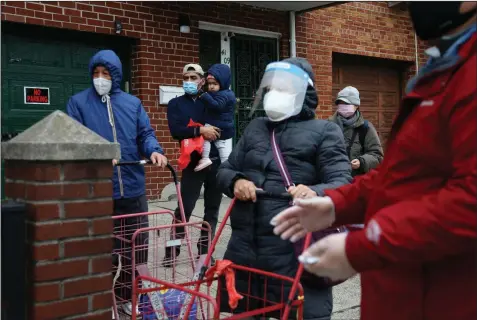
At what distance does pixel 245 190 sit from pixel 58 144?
3.09 feet

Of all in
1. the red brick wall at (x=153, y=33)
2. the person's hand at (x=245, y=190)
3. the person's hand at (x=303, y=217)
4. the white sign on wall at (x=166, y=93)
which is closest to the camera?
the person's hand at (x=303, y=217)

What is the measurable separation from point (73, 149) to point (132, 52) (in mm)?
5620

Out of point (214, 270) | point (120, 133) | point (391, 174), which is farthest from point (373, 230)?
point (120, 133)

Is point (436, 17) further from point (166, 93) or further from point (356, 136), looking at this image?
point (166, 93)

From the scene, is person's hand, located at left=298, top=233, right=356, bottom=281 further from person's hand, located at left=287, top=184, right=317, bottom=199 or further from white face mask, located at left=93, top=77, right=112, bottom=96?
white face mask, located at left=93, top=77, right=112, bottom=96

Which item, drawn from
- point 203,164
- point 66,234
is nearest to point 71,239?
point 66,234

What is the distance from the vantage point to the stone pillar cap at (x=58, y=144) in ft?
7.91

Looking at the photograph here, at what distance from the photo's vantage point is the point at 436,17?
4.91 feet

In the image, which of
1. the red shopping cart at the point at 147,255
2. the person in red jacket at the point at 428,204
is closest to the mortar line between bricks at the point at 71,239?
the red shopping cart at the point at 147,255

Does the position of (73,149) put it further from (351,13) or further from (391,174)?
(351,13)

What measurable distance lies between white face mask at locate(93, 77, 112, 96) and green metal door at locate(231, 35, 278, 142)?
4.77 meters

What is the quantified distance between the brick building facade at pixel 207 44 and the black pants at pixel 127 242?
3514 mm

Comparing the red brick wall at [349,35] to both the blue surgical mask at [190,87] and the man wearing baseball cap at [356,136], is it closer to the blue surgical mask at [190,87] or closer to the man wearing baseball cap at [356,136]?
the man wearing baseball cap at [356,136]

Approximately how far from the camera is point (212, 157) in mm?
5371
